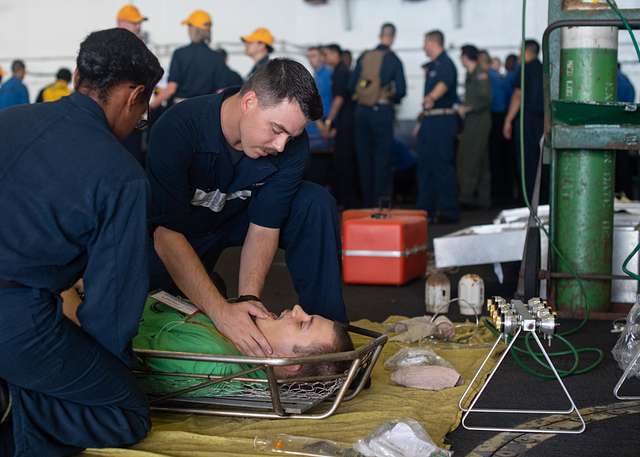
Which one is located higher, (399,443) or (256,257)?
(256,257)

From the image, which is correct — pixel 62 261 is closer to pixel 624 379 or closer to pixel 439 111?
pixel 624 379

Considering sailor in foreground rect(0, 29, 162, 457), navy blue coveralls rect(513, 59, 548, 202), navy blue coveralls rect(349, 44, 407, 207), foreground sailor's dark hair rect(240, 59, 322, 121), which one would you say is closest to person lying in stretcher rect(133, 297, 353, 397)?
sailor in foreground rect(0, 29, 162, 457)

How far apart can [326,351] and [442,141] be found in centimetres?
586

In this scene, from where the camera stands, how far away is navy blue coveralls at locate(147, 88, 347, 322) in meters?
3.05

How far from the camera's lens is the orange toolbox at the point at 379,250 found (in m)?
5.23

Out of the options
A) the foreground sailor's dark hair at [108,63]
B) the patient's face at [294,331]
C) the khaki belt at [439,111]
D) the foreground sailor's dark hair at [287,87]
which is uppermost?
the foreground sailor's dark hair at [108,63]

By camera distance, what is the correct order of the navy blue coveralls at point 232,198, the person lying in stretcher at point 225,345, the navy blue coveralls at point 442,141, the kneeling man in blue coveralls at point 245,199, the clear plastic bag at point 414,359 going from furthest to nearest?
the navy blue coveralls at point 442,141 < the clear plastic bag at point 414,359 < the navy blue coveralls at point 232,198 < the kneeling man in blue coveralls at point 245,199 < the person lying in stretcher at point 225,345

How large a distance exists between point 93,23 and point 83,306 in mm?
13987

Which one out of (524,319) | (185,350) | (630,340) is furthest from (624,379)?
(185,350)

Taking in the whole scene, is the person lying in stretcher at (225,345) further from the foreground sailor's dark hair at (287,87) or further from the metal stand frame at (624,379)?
the metal stand frame at (624,379)

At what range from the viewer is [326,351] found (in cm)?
273

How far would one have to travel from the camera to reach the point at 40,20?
15.8m

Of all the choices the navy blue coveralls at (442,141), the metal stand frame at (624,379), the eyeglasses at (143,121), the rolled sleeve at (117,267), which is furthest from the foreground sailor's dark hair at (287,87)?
the navy blue coveralls at (442,141)

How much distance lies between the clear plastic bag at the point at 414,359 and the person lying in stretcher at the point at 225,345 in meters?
0.48
